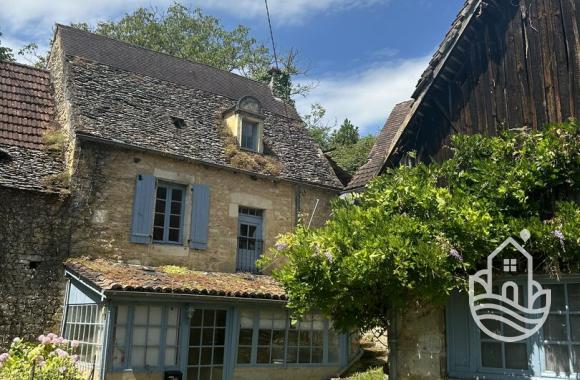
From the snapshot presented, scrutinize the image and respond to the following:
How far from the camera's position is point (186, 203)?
13.2 meters

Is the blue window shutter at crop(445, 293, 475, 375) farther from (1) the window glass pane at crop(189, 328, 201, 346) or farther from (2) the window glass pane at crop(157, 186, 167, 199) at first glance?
(2) the window glass pane at crop(157, 186, 167, 199)

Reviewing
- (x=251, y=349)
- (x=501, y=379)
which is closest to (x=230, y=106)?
(x=251, y=349)

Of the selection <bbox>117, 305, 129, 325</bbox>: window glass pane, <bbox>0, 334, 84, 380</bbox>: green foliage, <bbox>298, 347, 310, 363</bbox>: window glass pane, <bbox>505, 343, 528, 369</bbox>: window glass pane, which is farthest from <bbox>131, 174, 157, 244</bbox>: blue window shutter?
<bbox>505, 343, 528, 369</bbox>: window glass pane

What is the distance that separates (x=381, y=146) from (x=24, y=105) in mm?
8840

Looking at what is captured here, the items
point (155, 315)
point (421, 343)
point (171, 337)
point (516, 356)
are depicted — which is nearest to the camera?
point (516, 356)

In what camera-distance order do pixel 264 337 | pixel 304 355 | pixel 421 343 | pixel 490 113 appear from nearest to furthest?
1. pixel 421 343
2. pixel 490 113
3. pixel 264 337
4. pixel 304 355

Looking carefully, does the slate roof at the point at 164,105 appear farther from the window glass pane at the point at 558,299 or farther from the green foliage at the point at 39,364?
the window glass pane at the point at 558,299

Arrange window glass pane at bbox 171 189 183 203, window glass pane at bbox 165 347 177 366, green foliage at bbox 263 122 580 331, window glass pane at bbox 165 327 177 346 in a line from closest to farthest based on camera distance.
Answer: green foliage at bbox 263 122 580 331 < window glass pane at bbox 165 347 177 366 < window glass pane at bbox 165 327 177 346 < window glass pane at bbox 171 189 183 203

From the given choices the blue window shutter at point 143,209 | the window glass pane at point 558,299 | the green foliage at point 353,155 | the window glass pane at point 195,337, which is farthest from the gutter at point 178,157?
the green foliage at point 353,155

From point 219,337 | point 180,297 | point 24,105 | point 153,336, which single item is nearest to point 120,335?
point 153,336

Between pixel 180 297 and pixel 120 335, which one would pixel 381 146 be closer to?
pixel 180 297

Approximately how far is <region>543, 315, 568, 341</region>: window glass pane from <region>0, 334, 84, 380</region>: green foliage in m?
7.38

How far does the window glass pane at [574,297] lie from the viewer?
18.2 ft

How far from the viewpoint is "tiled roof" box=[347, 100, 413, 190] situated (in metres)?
10.3
